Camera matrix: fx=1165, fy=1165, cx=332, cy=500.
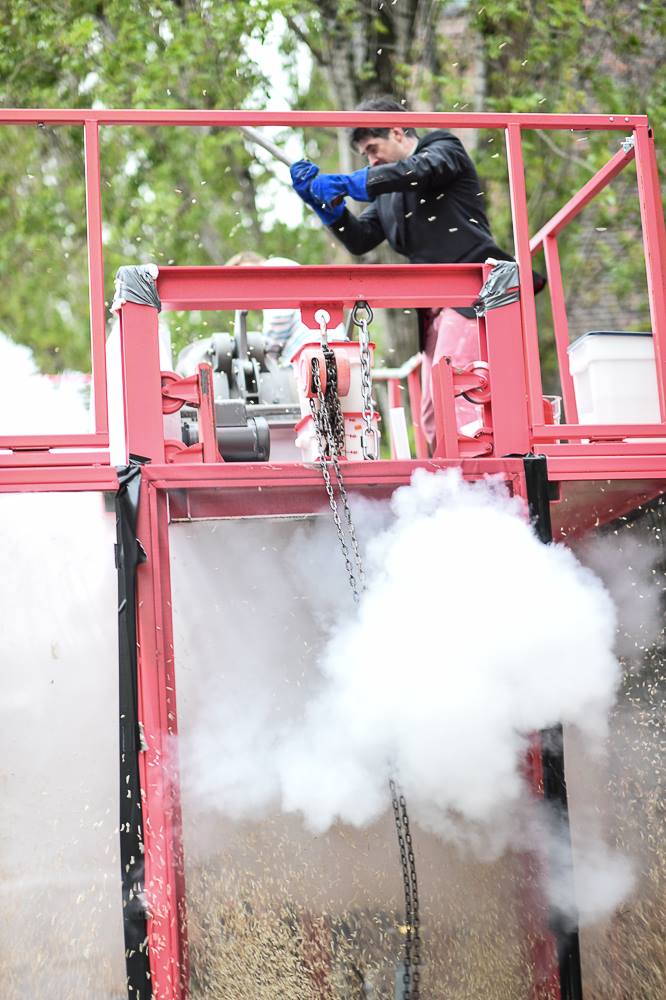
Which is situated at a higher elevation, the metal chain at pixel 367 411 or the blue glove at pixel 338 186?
the blue glove at pixel 338 186

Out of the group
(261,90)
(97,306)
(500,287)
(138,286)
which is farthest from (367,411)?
(261,90)

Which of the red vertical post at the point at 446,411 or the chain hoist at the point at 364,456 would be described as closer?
the chain hoist at the point at 364,456

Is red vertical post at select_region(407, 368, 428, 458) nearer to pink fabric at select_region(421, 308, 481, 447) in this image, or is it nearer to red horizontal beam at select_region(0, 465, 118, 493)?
pink fabric at select_region(421, 308, 481, 447)

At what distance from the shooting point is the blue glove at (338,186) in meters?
4.82

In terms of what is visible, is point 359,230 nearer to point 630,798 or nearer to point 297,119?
point 297,119

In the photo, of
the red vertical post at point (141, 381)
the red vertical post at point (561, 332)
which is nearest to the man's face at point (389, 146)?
the red vertical post at point (561, 332)

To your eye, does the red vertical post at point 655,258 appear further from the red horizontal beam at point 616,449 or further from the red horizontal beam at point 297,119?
the red horizontal beam at point 297,119

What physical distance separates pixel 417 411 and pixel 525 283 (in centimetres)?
219

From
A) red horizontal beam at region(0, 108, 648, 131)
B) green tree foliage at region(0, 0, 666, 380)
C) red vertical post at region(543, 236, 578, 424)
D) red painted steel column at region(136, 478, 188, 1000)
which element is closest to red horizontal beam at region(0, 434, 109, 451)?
red painted steel column at region(136, 478, 188, 1000)

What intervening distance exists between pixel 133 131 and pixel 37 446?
8889mm

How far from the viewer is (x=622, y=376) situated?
16.9ft

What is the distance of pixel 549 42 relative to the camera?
1053 cm

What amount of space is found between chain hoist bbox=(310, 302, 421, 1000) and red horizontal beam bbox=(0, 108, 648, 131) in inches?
29.9

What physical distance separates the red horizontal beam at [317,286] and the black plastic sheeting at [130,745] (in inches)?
26.7
